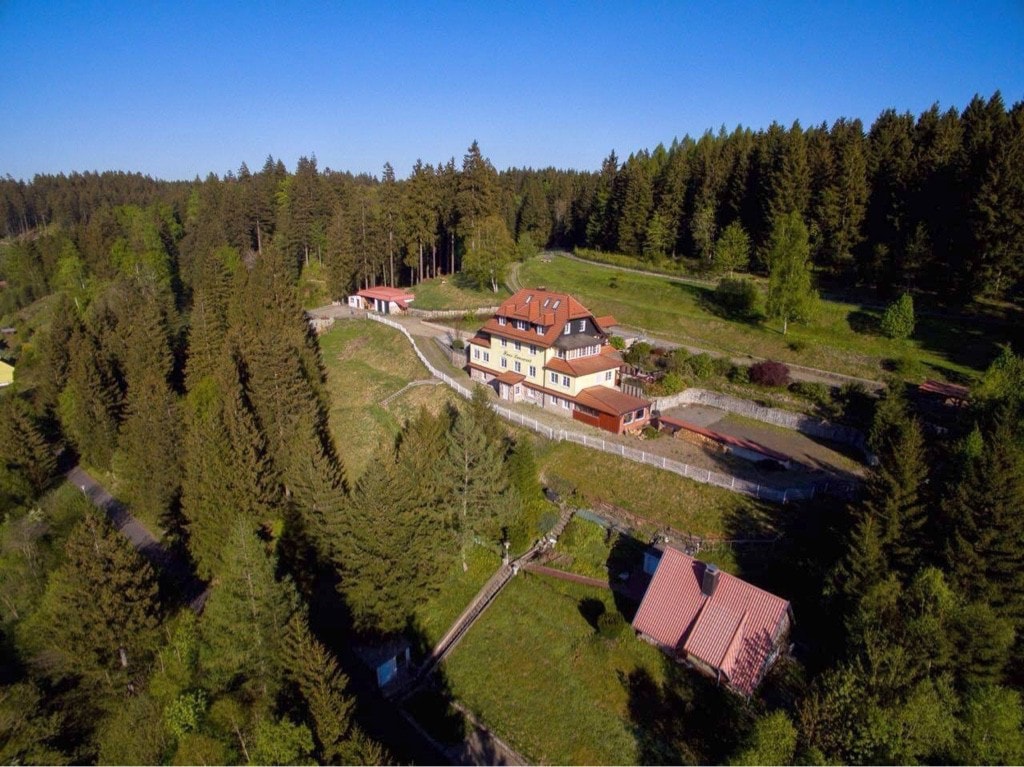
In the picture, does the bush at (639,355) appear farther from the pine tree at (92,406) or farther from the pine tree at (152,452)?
the pine tree at (92,406)

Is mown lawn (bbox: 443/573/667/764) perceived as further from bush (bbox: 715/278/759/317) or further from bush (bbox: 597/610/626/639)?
bush (bbox: 715/278/759/317)

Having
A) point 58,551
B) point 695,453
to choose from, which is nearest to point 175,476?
point 58,551

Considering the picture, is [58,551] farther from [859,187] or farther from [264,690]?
[859,187]

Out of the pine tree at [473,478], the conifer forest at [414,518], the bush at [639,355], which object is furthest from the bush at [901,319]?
the pine tree at [473,478]

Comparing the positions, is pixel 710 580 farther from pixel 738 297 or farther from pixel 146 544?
pixel 738 297

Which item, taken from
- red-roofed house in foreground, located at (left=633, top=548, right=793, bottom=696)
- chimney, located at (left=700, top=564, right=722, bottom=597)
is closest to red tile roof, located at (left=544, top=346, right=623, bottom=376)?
red-roofed house in foreground, located at (left=633, top=548, right=793, bottom=696)
